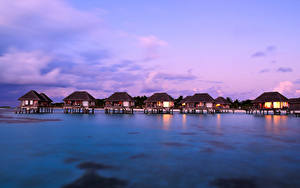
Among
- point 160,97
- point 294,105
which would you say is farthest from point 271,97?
point 160,97

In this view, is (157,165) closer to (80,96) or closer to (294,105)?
(80,96)

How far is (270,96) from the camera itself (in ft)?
167

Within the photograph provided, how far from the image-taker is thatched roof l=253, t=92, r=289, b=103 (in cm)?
4883

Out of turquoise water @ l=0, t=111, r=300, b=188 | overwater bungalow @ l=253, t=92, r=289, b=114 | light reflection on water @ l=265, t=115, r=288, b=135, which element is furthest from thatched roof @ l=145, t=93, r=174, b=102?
turquoise water @ l=0, t=111, r=300, b=188

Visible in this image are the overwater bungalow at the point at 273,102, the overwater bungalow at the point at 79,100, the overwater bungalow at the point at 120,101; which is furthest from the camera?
the overwater bungalow at the point at 79,100

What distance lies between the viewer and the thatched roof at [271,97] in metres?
48.8

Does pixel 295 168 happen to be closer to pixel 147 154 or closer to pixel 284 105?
pixel 147 154

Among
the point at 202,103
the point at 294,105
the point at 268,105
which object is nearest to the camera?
the point at 294,105

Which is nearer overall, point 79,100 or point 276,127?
point 276,127

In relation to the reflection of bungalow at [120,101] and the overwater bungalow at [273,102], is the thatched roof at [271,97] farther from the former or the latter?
the reflection of bungalow at [120,101]

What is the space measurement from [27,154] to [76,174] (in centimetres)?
503

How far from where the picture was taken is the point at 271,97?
50281 mm

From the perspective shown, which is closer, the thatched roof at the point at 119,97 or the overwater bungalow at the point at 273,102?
the overwater bungalow at the point at 273,102

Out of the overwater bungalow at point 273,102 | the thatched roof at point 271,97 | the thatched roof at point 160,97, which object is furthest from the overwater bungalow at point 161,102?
the overwater bungalow at point 273,102
